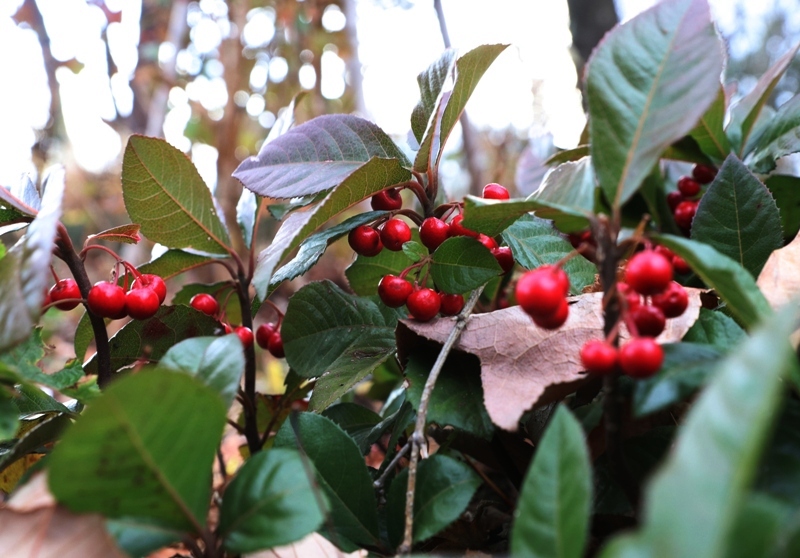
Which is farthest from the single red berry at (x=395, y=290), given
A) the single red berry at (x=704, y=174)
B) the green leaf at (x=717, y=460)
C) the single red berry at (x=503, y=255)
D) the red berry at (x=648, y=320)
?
the single red berry at (x=704, y=174)

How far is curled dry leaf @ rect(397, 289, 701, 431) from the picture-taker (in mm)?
592

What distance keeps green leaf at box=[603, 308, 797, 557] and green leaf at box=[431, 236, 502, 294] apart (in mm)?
443

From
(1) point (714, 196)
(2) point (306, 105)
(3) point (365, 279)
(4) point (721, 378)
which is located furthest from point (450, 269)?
(2) point (306, 105)

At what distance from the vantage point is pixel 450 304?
2.72 ft

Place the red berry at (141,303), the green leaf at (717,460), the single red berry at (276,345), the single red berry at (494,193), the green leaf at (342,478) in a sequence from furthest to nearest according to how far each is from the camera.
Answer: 1. the single red berry at (276,345)
2. the single red berry at (494,193)
3. the red berry at (141,303)
4. the green leaf at (342,478)
5. the green leaf at (717,460)

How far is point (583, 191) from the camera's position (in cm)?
55

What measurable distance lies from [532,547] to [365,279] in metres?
0.64

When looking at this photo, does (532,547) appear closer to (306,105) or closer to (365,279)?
(365,279)

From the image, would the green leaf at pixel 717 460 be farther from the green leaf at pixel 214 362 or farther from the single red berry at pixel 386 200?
the single red berry at pixel 386 200

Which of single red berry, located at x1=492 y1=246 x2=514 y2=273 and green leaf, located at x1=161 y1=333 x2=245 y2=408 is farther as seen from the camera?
single red berry, located at x1=492 y1=246 x2=514 y2=273

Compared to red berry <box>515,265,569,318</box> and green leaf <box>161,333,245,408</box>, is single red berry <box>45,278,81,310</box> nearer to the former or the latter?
green leaf <box>161,333,245,408</box>

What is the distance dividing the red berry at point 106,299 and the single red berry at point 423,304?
362mm

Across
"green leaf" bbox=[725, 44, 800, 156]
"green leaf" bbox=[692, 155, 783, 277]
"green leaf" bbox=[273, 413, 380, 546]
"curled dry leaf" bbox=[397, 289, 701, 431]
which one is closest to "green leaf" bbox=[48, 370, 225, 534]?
"green leaf" bbox=[273, 413, 380, 546]

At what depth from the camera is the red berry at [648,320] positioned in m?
0.50
